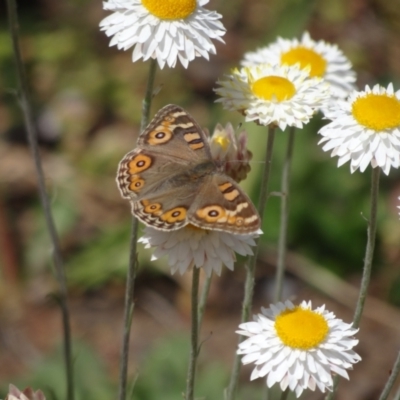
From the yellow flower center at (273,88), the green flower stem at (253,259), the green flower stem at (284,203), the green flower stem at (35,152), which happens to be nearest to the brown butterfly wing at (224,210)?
the green flower stem at (253,259)

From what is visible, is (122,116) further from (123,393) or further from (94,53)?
(123,393)

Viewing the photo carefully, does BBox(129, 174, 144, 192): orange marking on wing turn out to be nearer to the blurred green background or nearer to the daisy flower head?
the daisy flower head

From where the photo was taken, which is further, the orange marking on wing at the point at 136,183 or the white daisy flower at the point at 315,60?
the white daisy flower at the point at 315,60

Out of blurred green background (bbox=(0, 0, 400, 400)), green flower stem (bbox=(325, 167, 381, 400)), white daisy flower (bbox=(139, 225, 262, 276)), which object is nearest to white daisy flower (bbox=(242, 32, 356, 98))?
green flower stem (bbox=(325, 167, 381, 400))

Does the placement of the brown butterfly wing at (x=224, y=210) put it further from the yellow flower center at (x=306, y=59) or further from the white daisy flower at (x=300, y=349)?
the yellow flower center at (x=306, y=59)

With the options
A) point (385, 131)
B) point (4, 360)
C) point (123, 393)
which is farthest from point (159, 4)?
point (4, 360)
